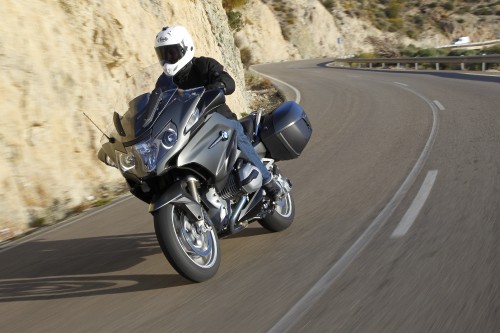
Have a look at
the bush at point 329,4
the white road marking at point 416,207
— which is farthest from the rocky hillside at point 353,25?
the white road marking at point 416,207

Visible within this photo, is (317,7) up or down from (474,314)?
down

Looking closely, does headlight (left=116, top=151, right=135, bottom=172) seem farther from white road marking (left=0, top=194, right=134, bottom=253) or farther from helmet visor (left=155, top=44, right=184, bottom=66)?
white road marking (left=0, top=194, right=134, bottom=253)

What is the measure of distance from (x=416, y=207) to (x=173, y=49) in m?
3.29

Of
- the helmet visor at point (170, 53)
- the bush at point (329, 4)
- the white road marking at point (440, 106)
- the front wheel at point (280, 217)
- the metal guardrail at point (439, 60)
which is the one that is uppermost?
the helmet visor at point (170, 53)

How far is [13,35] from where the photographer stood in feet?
35.2

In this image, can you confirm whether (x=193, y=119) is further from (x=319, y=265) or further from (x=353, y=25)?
(x=353, y=25)

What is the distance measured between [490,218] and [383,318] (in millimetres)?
2719

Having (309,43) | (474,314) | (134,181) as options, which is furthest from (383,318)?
(309,43)

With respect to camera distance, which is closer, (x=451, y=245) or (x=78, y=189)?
(x=451, y=245)

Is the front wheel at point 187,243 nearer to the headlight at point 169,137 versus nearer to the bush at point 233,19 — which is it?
the headlight at point 169,137

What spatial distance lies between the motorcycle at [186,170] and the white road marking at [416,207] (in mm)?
1482

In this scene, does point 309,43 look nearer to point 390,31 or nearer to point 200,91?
point 390,31

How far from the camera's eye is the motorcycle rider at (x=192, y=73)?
5.59 metres

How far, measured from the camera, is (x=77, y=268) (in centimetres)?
629
